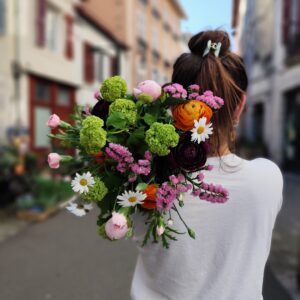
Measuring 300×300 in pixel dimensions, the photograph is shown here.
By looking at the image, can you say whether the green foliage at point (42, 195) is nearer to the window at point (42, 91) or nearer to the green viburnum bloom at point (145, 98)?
the window at point (42, 91)

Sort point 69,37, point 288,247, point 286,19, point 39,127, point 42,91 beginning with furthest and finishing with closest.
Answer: point 286,19, point 69,37, point 42,91, point 39,127, point 288,247

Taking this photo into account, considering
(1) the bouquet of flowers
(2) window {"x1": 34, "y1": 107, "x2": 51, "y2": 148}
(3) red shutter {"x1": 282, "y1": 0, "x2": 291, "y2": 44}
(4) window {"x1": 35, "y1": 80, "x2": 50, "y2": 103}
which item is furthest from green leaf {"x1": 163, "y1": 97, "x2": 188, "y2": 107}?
(3) red shutter {"x1": 282, "y1": 0, "x2": 291, "y2": 44}

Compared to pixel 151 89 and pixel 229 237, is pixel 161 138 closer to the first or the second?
pixel 151 89

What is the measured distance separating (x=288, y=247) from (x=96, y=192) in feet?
16.5

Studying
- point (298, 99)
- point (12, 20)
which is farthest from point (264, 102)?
point (12, 20)

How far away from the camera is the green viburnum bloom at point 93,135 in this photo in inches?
41.8

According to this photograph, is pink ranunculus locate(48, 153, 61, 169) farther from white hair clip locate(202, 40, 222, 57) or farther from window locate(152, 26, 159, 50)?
window locate(152, 26, 159, 50)

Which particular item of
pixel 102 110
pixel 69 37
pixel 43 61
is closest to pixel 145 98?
pixel 102 110

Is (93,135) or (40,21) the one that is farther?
(40,21)

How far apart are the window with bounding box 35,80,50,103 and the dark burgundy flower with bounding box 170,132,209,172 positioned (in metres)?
11.9

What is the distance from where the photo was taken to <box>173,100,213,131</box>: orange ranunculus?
3.53ft

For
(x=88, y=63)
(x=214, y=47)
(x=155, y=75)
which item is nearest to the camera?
(x=214, y=47)

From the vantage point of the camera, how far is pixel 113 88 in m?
1.18

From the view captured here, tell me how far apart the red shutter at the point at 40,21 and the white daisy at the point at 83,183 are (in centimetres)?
1165
